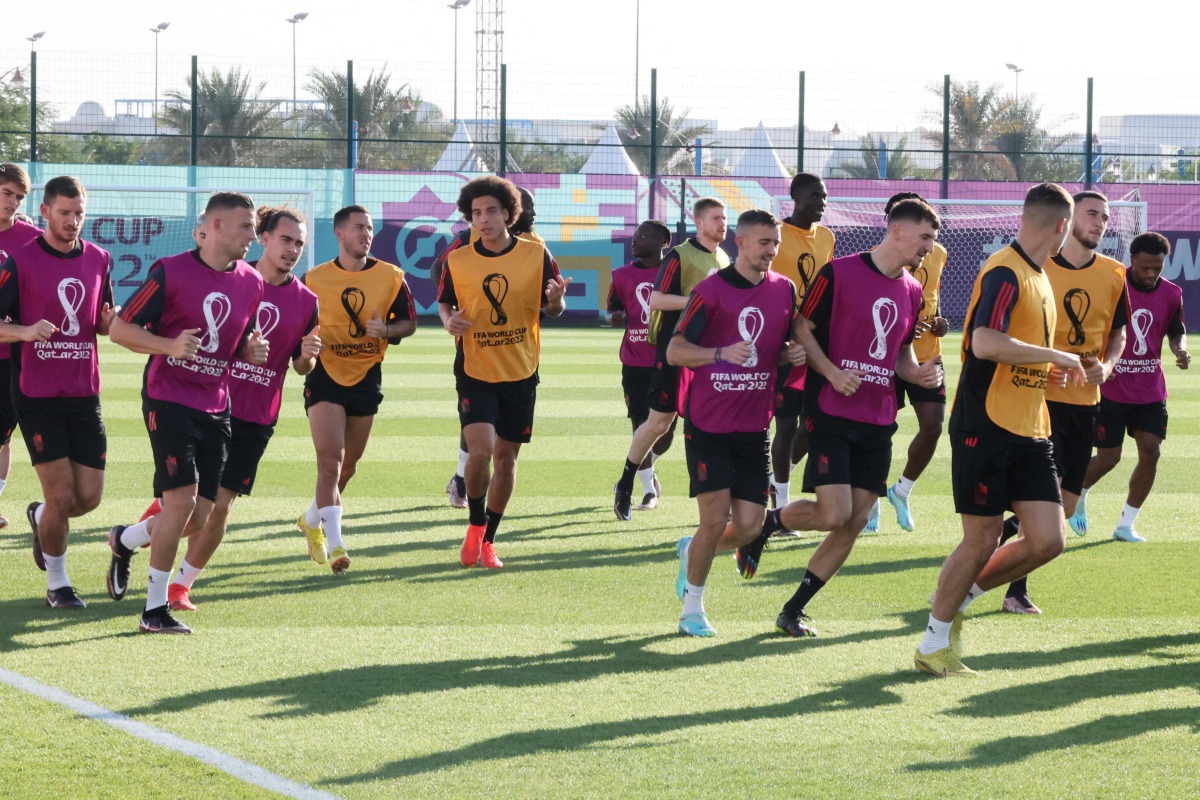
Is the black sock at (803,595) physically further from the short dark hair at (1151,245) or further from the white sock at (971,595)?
the short dark hair at (1151,245)

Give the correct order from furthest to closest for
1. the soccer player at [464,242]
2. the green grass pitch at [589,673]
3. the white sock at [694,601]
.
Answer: the soccer player at [464,242]
the white sock at [694,601]
the green grass pitch at [589,673]

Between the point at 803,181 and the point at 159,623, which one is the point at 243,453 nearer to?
the point at 159,623

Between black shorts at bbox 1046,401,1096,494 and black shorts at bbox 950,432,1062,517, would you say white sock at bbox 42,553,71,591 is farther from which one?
black shorts at bbox 1046,401,1096,494

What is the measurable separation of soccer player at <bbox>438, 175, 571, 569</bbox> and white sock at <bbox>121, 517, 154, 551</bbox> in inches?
76.8

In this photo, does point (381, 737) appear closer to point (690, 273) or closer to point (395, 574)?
point (395, 574)

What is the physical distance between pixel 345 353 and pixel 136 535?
70.5 inches

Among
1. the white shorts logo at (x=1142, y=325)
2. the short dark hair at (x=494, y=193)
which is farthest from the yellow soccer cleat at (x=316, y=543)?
the white shorts logo at (x=1142, y=325)

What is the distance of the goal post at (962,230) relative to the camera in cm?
3102

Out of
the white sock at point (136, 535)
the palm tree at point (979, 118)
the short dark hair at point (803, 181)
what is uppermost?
the palm tree at point (979, 118)

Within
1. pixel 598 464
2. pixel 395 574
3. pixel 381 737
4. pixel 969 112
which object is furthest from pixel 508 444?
pixel 969 112

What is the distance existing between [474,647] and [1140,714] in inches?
110

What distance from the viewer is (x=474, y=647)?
6484 millimetres

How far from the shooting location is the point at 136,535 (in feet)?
23.5

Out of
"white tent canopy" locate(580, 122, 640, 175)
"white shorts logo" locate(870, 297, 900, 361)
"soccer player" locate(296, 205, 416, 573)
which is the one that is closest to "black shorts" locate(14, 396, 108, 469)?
"soccer player" locate(296, 205, 416, 573)
